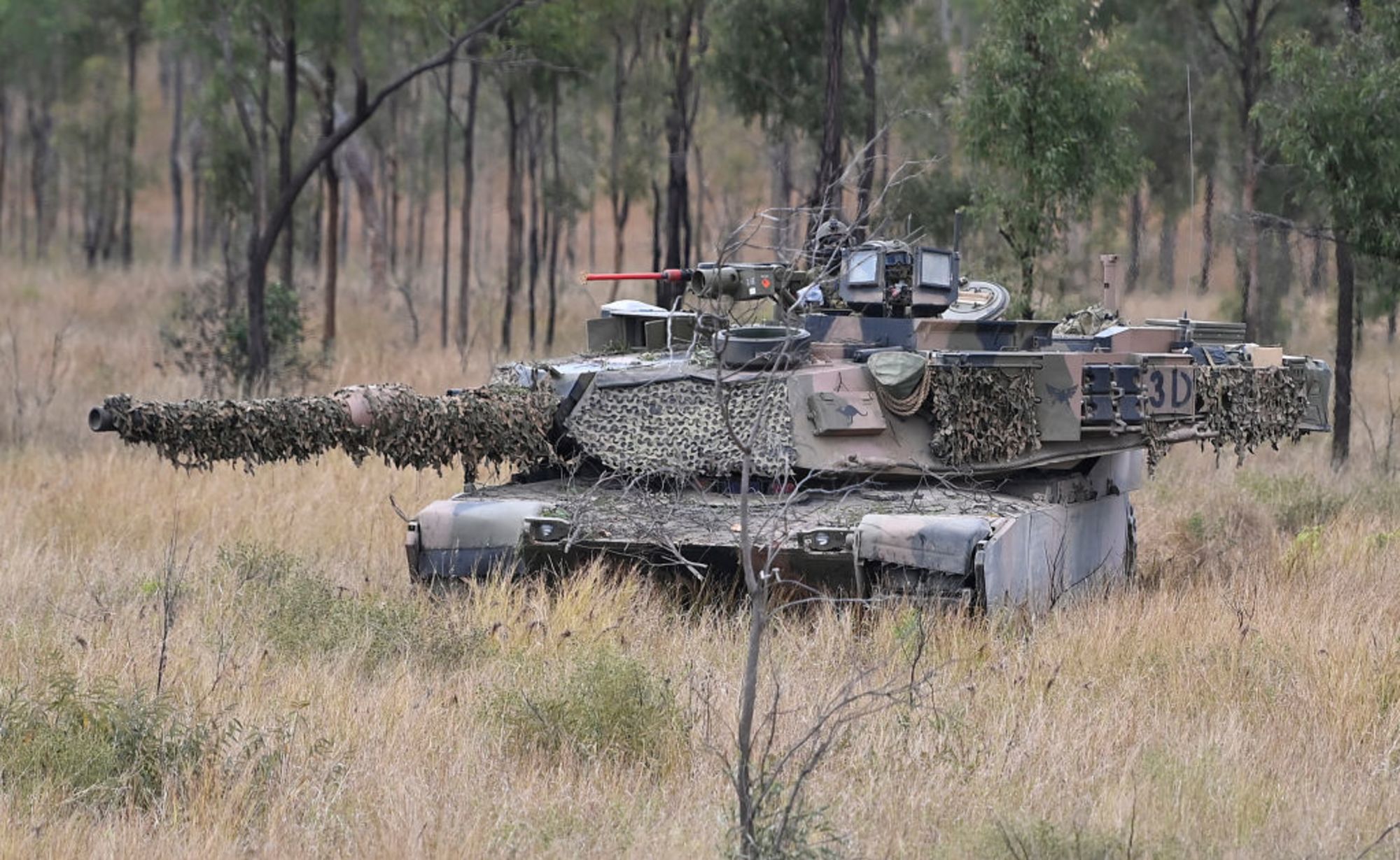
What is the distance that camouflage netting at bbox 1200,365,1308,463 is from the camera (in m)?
9.48

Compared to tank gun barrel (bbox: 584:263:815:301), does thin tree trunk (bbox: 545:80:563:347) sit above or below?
above

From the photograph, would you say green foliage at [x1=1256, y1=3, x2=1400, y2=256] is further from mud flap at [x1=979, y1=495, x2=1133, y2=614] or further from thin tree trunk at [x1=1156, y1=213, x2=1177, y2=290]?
thin tree trunk at [x1=1156, y1=213, x2=1177, y2=290]

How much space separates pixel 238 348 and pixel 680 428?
1173 centimetres

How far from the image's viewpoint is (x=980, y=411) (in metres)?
8.62

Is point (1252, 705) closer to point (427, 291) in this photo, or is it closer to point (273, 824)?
point (273, 824)

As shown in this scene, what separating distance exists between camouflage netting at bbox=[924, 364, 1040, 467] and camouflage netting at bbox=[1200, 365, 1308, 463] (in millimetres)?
1282

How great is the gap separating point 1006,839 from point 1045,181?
11.4 metres

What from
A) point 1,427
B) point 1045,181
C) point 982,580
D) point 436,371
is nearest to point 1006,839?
point 982,580

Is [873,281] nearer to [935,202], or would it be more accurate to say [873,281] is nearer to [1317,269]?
[935,202]

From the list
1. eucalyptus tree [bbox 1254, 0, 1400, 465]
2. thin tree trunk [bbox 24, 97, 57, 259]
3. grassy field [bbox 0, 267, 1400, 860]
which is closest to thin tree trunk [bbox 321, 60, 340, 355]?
grassy field [bbox 0, 267, 1400, 860]

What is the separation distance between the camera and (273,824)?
5.48 metres

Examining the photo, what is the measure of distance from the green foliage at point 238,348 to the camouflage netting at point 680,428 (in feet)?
30.5

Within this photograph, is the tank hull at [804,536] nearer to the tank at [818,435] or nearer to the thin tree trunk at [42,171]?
the tank at [818,435]

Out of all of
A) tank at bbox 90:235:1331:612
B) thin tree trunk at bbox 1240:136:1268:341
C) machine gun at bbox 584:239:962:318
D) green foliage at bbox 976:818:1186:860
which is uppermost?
thin tree trunk at bbox 1240:136:1268:341
